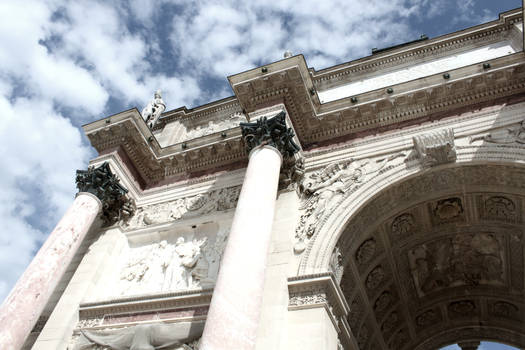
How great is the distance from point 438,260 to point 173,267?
6.48 meters

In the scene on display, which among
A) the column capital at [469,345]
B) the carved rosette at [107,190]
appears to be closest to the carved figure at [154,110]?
the carved rosette at [107,190]

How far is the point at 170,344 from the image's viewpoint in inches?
324

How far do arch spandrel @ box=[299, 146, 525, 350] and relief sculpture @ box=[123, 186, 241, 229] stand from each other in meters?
2.93

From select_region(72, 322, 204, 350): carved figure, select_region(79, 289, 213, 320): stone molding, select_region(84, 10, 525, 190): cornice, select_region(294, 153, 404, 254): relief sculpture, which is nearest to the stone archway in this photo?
select_region(294, 153, 404, 254): relief sculpture

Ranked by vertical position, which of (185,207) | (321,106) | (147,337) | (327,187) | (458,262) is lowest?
(147,337)

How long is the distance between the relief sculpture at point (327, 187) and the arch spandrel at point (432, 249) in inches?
7.2

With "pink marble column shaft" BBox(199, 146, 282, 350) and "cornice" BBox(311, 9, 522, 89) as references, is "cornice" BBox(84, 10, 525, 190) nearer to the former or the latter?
"cornice" BBox(311, 9, 522, 89)

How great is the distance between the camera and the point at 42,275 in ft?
29.5

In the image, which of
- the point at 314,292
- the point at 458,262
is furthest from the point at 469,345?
the point at 314,292

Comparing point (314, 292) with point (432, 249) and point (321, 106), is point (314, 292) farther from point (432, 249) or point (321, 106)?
point (321, 106)

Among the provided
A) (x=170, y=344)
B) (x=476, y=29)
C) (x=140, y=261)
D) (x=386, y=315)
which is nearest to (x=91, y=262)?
(x=140, y=261)

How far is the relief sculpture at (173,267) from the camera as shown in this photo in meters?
9.66

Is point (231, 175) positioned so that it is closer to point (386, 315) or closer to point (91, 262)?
point (91, 262)

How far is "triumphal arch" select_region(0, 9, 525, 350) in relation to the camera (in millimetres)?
8328
